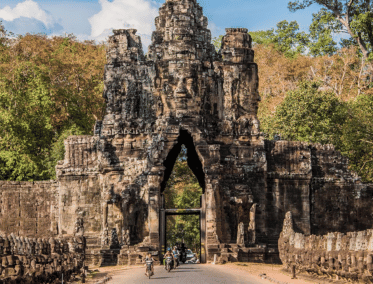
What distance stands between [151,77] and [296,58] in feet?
103

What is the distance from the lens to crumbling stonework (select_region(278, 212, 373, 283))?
20422 millimetres

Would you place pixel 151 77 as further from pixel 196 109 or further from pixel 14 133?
pixel 14 133

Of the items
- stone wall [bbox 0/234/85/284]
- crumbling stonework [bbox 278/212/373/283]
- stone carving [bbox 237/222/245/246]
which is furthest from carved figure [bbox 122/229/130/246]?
crumbling stonework [bbox 278/212/373/283]

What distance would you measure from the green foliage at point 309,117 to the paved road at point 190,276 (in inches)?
694

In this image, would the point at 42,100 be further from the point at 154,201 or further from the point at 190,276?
the point at 190,276

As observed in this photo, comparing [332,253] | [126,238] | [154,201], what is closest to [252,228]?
[154,201]

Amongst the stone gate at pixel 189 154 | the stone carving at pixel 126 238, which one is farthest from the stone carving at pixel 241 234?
the stone carving at pixel 126 238

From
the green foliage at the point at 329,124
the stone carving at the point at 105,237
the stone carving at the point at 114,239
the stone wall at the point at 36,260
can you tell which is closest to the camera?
the stone wall at the point at 36,260

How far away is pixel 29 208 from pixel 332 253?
66.0 ft

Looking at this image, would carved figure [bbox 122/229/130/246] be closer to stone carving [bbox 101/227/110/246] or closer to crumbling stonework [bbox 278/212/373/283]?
stone carving [bbox 101/227/110/246]

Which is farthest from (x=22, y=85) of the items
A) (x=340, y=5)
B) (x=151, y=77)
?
(x=340, y=5)

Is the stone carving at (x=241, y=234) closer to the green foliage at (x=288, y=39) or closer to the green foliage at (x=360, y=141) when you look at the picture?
the green foliage at (x=360, y=141)

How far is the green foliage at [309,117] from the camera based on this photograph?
155 feet

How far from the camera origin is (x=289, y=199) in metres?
37.6
